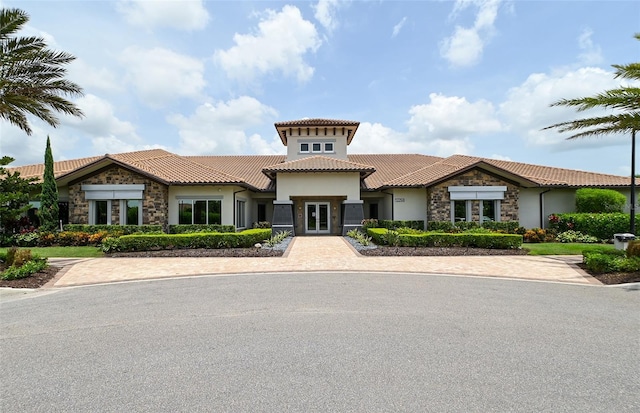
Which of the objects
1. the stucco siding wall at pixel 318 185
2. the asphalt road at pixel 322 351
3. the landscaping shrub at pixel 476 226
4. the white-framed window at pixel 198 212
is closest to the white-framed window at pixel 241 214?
the white-framed window at pixel 198 212

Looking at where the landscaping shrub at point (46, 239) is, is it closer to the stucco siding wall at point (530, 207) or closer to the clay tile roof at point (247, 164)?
the clay tile roof at point (247, 164)

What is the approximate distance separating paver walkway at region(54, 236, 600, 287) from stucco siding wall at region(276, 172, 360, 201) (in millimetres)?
9019

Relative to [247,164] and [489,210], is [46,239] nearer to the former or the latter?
[247,164]

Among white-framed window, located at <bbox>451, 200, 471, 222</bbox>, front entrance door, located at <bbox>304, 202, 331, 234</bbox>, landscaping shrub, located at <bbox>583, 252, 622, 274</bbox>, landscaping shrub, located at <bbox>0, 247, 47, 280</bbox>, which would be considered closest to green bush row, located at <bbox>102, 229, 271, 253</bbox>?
landscaping shrub, located at <bbox>0, 247, 47, 280</bbox>

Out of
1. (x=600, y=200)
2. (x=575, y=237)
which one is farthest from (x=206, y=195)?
(x=600, y=200)

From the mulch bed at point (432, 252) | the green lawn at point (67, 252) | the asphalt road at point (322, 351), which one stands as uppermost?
the green lawn at point (67, 252)

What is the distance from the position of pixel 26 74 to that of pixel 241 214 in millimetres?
13444

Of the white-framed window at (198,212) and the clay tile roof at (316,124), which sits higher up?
the clay tile roof at (316,124)

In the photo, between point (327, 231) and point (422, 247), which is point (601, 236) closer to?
point (422, 247)

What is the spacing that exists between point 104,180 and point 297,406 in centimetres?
2156

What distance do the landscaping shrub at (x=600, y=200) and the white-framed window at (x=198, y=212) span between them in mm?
22594

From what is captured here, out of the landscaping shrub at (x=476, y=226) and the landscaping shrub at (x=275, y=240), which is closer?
the landscaping shrub at (x=275, y=240)

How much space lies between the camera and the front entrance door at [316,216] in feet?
84.1

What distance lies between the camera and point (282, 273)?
11.0 metres
